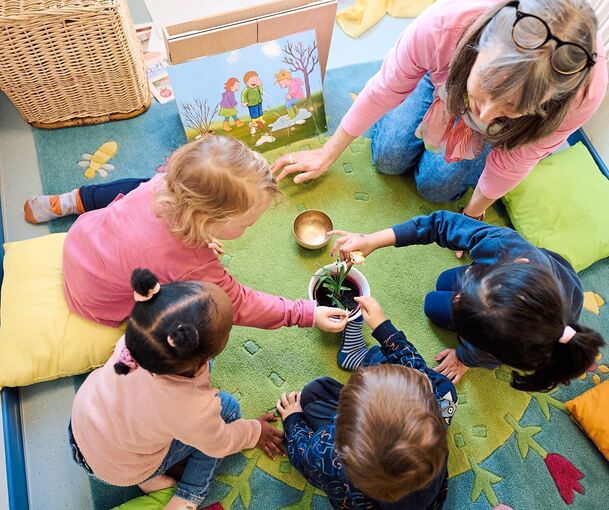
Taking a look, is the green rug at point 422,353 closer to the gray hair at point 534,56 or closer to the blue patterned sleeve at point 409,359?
the blue patterned sleeve at point 409,359

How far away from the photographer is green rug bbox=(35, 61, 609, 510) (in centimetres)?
126

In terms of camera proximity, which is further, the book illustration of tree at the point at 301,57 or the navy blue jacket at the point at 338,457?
the book illustration of tree at the point at 301,57

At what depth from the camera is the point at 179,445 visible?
1.13m

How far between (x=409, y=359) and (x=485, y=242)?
0.33m

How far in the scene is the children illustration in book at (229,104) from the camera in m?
1.52

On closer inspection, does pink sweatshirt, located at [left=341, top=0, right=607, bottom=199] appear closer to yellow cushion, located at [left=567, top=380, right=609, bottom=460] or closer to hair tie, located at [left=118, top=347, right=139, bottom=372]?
yellow cushion, located at [left=567, top=380, right=609, bottom=460]

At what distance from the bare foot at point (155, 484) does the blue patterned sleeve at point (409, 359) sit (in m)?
0.61

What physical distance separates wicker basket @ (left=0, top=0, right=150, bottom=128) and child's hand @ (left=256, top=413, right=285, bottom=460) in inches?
44.9

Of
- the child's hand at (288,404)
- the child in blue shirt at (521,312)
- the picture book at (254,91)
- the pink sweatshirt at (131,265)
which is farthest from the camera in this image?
the picture book at (254,91)

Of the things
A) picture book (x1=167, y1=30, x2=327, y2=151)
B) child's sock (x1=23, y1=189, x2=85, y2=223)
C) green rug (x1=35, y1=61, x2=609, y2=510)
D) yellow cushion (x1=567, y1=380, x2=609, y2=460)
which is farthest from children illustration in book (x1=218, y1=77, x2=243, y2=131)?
yellow cushion (x1=567, y1=380, x2=609, y2=460)

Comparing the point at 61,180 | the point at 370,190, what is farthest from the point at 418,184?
the point at 61,180

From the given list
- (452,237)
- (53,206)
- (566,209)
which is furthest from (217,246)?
A: (566,209)

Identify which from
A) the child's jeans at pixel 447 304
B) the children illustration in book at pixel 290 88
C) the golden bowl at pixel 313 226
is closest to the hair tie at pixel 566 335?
the child's jeans at pixel 447 304

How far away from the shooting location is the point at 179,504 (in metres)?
1.14
